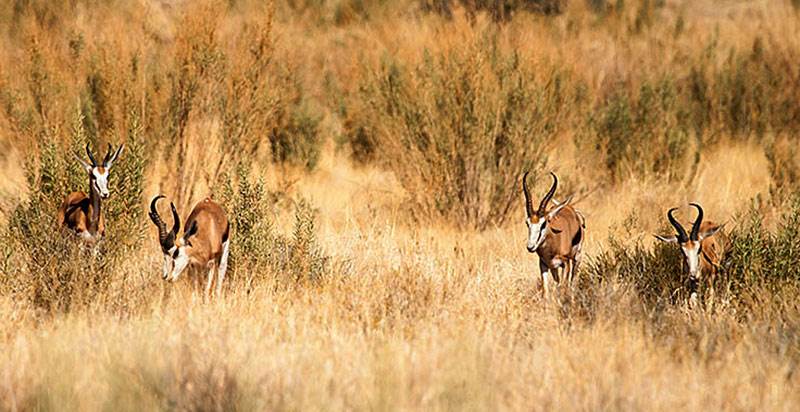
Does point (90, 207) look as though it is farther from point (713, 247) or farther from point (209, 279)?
point (713, 247)

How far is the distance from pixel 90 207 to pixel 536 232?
11.2 ft

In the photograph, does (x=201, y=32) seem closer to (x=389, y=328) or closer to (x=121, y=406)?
(x=389, y=328)

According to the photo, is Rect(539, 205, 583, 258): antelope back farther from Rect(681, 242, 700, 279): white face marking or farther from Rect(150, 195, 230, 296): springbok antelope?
Rect(150, 195, 230, 296): springbok antelope

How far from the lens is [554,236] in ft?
21.6

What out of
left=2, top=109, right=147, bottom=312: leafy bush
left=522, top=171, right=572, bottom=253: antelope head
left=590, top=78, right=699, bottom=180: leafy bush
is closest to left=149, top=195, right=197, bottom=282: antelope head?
left=2, top=109, right=147, bottom=312: leafy bush

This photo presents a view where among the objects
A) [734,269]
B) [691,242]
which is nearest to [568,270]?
[691,242]

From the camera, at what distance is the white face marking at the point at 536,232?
604 cm

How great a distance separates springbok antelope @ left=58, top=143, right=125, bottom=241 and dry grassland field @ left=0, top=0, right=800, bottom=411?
2 cm

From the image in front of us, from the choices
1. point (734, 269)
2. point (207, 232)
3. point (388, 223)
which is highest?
point (207, 232)

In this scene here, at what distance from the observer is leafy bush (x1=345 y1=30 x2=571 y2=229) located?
359 inches

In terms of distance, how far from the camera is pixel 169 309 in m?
5.40

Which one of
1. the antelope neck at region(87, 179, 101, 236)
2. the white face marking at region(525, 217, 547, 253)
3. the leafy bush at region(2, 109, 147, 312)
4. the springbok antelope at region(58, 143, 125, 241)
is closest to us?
the leafy bush at region(2, 109, 147, 312)

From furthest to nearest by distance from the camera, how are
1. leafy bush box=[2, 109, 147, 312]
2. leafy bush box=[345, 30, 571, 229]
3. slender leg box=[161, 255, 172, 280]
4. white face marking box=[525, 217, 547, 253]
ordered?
leafy bush box=[345, 30, 571, 229] → white face marking box=[525, 217, 547, 253] → slender leg box=[161, 255, 172, 280] → leafy bush box=[2, 109, 147, 312]

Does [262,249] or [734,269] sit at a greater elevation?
[262,249]
